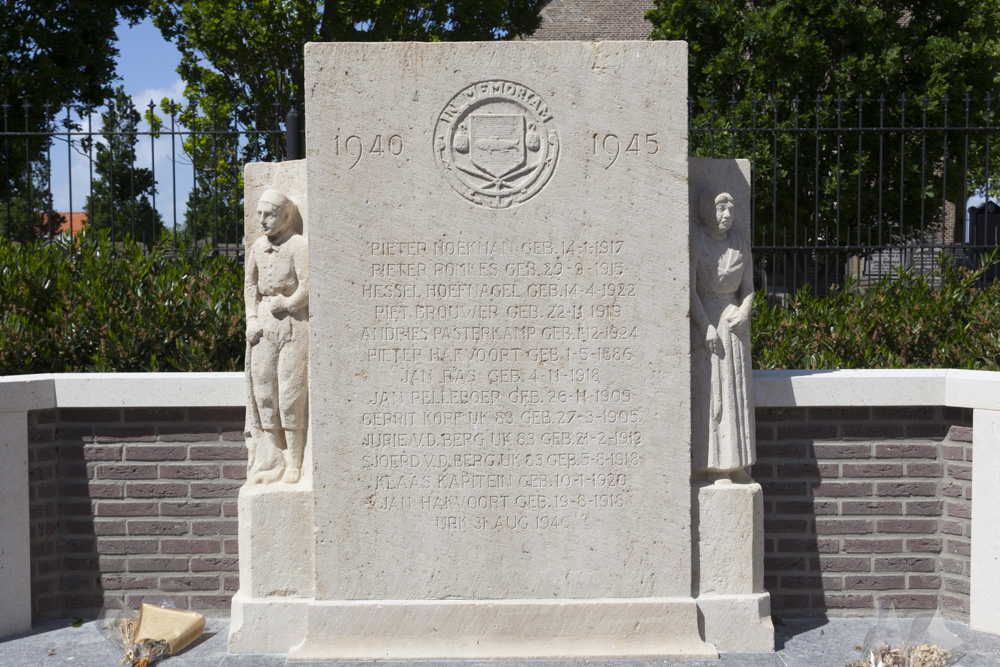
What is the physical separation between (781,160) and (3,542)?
10817 millimetres

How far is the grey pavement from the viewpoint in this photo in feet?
14.3

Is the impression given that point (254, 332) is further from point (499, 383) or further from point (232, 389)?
point (499, 383)

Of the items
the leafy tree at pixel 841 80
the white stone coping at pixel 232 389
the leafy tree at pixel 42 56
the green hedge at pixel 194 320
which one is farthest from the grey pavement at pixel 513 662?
the leafy tree at pixel 42 56

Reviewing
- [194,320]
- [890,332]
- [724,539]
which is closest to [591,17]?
[890,332]

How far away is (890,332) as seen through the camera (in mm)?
5918

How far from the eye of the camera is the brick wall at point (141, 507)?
4.96 meters

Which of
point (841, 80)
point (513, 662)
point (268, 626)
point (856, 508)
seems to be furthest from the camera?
point (841, 80)

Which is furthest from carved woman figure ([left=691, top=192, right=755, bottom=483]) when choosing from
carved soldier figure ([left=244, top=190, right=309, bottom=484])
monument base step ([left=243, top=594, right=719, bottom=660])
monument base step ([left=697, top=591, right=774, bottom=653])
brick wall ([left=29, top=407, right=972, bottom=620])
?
carved soldier figure ([left=244, top=190, right=309, bottom=484])

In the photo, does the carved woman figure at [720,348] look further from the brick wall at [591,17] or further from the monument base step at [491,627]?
the brick wall at [591,17]

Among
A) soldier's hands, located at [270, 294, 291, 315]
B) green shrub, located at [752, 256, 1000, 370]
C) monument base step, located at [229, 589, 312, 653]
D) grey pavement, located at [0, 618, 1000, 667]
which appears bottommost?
grey pavement, located at [0, 618, 1000, 667]

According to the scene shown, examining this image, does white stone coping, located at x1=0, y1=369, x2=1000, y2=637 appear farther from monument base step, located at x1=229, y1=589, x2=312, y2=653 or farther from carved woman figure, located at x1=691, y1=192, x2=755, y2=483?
monument base step, located at x1=229, y1=589, x2=312, y2=653

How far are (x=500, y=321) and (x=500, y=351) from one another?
0.46 ft

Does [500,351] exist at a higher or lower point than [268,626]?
higher

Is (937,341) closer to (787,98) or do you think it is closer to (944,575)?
(944,575)
